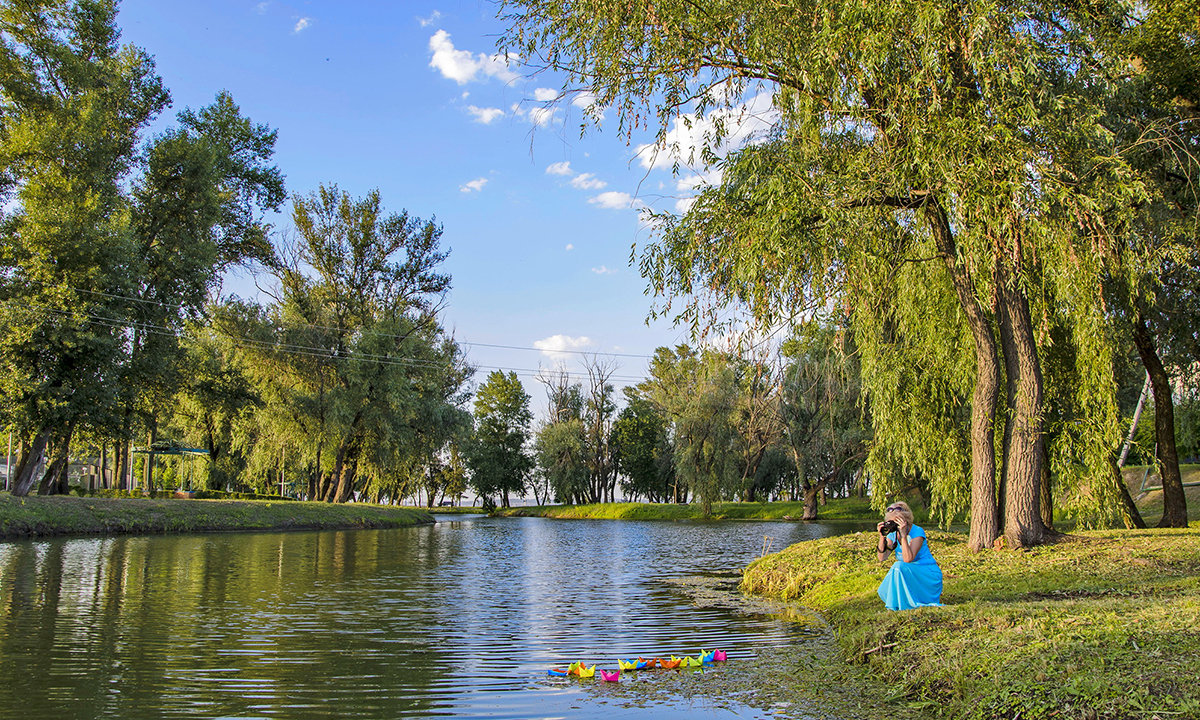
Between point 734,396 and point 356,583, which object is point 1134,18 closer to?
point 356,583

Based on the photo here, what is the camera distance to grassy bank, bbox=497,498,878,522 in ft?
153

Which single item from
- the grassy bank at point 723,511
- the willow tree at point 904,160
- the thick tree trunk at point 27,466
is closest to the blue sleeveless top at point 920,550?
the willow tree at point 904,160

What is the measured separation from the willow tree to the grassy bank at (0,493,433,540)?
18.1 m

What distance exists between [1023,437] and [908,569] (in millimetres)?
4838

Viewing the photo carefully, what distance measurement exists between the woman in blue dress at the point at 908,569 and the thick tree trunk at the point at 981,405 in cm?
447

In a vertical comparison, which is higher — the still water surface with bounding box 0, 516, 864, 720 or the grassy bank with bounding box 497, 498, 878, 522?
the still water surface with bounding box 0, 516, 864, 720

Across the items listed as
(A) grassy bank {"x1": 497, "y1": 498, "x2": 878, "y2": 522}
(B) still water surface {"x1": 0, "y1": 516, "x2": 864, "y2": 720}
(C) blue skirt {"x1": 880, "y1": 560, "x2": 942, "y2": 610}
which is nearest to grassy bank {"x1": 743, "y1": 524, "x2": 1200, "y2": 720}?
(C) blue skirt {"x1": 880, "y1": 560, "x2": 942, "y2": 610}

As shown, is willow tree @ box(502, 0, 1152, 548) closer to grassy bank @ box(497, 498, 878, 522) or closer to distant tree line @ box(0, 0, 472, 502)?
distant tree line @ box(0, 0, 472, 502)

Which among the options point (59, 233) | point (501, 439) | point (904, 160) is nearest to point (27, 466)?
point (59, 233)

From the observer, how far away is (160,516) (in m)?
24.2

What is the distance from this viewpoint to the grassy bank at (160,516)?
20016 millimetres

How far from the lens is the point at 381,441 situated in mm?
36562

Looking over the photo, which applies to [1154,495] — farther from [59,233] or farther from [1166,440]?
[59,233]

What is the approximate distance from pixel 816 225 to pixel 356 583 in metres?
9.36
